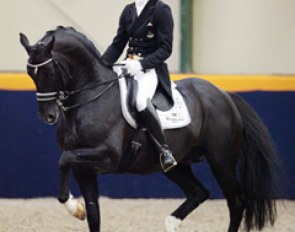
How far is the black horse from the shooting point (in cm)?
661

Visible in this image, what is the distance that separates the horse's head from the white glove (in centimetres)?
67

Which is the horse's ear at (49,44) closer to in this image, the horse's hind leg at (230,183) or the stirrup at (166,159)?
the stirrup at (166,159)

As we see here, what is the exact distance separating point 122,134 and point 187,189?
3.78 ft

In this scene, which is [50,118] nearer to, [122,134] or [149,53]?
[122,134]

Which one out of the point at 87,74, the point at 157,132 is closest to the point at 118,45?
the point at 87,74

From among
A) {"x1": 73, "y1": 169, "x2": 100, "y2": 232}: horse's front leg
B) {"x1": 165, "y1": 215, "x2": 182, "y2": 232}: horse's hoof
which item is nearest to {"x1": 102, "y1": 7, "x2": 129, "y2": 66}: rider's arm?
{"x1": 73, "y1": 169, "x2": 100, "y2": 232}: horse's front leg

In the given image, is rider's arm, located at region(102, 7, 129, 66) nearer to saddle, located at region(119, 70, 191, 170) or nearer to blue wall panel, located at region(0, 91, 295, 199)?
saddle, located at region(119, 70, 191, 170)

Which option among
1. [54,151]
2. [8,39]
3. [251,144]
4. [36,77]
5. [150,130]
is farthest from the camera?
[8,39]

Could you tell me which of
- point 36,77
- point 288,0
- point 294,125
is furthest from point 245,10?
point 36,77

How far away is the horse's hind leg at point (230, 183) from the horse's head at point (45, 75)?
1731 mm

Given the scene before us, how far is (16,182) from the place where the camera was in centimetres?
991

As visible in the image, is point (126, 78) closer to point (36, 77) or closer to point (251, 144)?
point (36, 77)

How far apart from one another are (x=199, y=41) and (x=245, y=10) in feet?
2.39

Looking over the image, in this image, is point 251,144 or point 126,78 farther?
point 251,144
